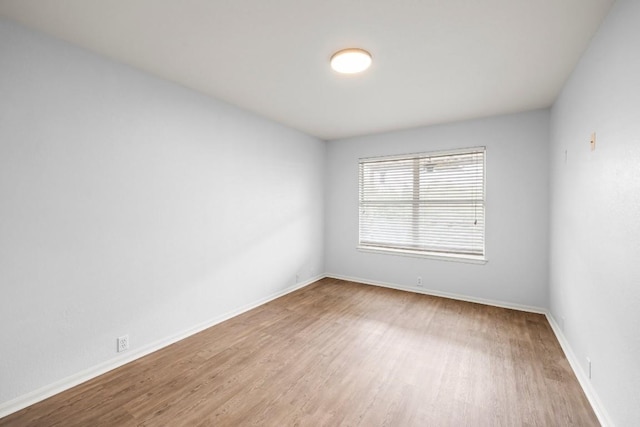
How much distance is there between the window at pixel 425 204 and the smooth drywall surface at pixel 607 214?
Answer: 1.33 m

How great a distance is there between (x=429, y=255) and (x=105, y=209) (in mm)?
4132

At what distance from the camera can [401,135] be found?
457cm

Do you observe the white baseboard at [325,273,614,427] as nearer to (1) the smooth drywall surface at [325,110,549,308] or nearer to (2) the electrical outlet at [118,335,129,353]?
(1) the smooth drywall surface at [325,110,549,308]

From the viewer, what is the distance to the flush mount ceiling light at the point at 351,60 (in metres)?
2.24

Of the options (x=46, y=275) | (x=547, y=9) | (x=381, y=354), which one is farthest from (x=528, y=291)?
(x=46, y=275)

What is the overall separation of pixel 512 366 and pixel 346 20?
312 cm

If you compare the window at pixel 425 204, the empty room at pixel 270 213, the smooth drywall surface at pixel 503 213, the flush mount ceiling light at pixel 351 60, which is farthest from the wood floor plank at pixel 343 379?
the flush mount ceiling light at pixel 351 60

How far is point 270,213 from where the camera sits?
4102mm

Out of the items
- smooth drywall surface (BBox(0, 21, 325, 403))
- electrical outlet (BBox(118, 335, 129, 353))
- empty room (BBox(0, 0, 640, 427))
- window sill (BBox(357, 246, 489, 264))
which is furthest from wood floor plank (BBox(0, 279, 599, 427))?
window sill (BBox(357, 246, 489, 264))

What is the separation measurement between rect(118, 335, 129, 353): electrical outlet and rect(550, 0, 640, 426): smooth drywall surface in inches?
140

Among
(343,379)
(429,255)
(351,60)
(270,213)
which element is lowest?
(343,379)

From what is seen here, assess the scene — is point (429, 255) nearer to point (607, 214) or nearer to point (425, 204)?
point (425, 204)

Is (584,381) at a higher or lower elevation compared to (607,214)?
lower

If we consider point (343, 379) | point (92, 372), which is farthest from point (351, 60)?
point (92, 372)
